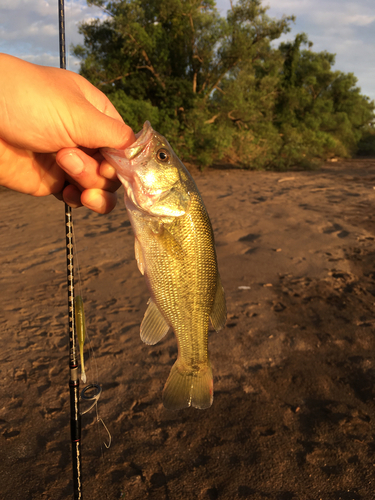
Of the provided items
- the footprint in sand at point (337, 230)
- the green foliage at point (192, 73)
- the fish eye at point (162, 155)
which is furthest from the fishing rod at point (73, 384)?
the green foliage at point (192, 73)

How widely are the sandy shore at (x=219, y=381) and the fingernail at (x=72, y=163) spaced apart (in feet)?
6.80

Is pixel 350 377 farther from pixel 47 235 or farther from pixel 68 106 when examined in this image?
pixel 47 235

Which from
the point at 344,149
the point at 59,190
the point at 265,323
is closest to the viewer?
the point at 59,190

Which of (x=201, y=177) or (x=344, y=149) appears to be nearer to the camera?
(x=201, y=177)

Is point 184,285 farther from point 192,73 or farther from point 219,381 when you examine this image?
point 192,73

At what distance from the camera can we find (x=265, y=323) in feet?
13.8

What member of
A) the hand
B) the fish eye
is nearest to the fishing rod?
the hand

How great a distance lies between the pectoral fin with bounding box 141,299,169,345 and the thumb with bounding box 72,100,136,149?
2.63 feet

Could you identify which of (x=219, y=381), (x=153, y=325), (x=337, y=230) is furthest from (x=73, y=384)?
(x=337, y=230)

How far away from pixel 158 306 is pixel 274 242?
205 inches

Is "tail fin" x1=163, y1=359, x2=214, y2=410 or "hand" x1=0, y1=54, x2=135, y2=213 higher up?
"hand" x1=0, y1=54, x2=135, y2=213

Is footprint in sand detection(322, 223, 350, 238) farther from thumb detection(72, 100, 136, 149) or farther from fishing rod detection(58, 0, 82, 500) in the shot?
thumb detection(72, 100, 136, 149)

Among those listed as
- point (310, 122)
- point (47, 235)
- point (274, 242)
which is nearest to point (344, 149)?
point (310, 122)

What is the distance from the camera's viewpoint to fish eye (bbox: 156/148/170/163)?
68.3 inches
